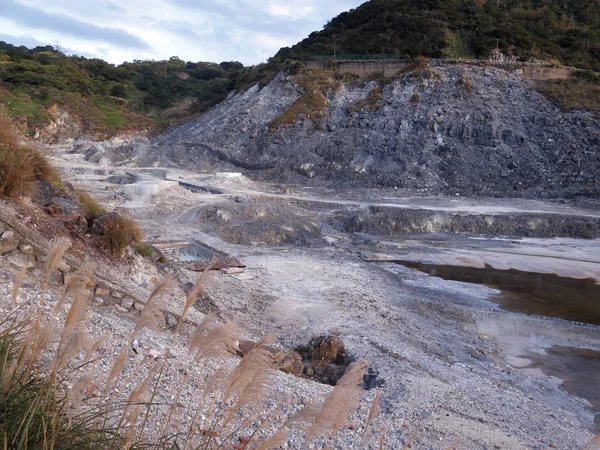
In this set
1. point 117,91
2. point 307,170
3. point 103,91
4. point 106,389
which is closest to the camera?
point 106,389

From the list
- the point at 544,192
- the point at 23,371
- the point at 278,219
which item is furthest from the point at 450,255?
the point at 23,371

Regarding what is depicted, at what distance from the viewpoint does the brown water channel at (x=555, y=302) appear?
984 centimetres

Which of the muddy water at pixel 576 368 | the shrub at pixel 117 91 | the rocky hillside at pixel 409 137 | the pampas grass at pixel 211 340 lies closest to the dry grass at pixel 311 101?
the rocky hillside at pixel 409 137

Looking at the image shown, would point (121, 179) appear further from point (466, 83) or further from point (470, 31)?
point (470, 31)

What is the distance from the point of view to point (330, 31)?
5219 cm

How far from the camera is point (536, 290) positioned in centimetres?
1585

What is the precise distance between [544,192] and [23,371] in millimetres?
30295

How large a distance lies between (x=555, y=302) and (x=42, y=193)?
13009mm

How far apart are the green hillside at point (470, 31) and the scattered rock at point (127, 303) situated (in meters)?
36.8

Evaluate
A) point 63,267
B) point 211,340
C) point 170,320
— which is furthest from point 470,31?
point 211,340

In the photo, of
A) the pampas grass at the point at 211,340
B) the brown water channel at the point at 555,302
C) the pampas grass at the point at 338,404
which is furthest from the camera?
the brown water channel at the point at 555,302

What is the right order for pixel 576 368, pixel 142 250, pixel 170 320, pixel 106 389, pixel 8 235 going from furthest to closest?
pixel 142 250
pixel 576 368
pixel 170 320
pixel 8 235
pixel 106 389

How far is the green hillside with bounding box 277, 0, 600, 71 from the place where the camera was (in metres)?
41.8

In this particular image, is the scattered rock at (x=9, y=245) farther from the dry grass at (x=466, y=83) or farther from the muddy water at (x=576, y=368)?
the dry grass at (x=466, y=83)
